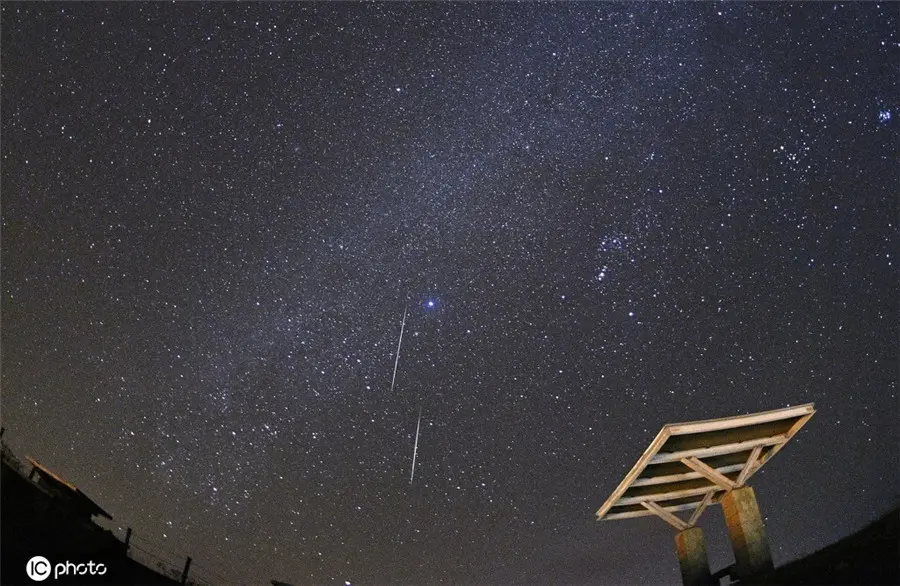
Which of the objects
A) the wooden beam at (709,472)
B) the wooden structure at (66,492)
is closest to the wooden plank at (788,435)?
the wooden beam at (709,472)

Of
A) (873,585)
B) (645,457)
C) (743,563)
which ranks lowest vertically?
(873,585)

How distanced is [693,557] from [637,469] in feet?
10.9

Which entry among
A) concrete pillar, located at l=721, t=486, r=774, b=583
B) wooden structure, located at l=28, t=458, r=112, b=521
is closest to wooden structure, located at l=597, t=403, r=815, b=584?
concrete pillar, located at l=721, t=486, r=774, b=583

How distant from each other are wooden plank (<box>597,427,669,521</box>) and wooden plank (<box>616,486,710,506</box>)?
24 cm

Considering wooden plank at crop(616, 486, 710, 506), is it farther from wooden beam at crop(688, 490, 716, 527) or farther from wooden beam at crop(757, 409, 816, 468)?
wooden beam at crop(757, 409, 816, 468)

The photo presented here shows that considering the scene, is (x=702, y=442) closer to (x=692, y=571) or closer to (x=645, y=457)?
(x=645, y=457)

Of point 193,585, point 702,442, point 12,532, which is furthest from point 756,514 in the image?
point 193,585

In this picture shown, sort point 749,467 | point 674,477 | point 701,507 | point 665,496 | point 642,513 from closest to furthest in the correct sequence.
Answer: point 749,467, point 674,477, point 665,496, point 701,507, point 642,513

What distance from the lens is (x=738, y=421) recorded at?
31.1 feet

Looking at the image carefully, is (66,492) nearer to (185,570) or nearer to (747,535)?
(185,570)

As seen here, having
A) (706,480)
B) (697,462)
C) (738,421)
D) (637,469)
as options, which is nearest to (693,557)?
(706,480)

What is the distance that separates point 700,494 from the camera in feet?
38.1

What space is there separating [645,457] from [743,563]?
2.73 m

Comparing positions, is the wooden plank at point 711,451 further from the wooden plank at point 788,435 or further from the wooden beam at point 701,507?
the wooden beam at point 701,507
